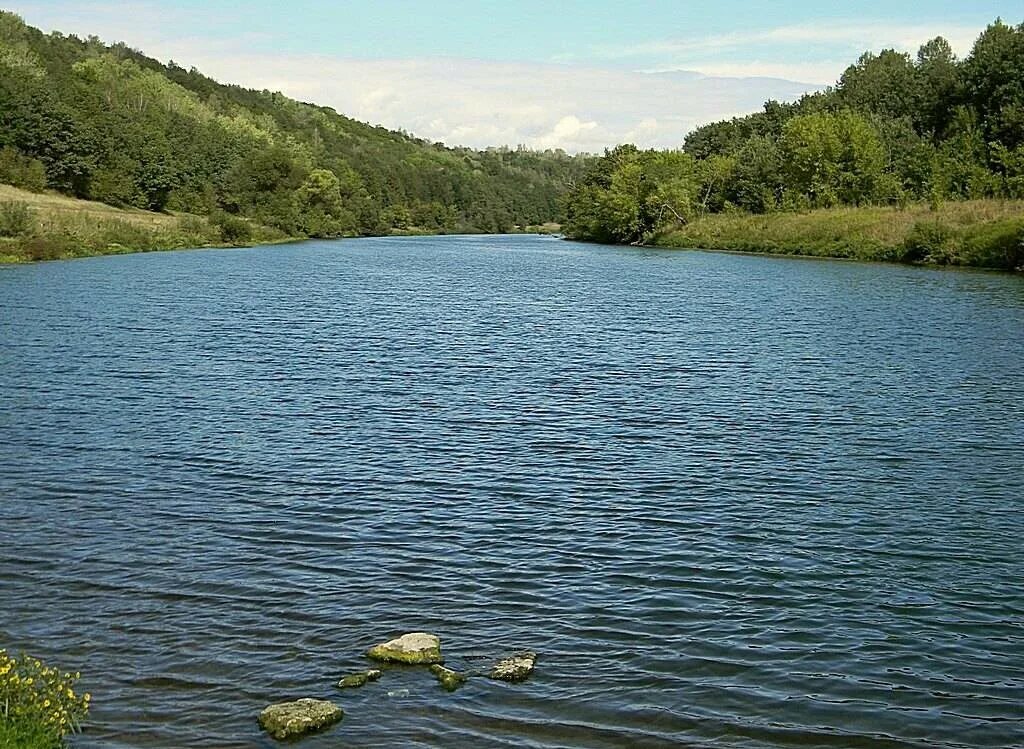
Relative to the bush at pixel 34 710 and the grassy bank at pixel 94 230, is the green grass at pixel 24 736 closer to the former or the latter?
the bush at pixel 34 710

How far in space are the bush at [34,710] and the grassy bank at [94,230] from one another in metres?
65.6

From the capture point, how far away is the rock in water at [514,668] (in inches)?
430

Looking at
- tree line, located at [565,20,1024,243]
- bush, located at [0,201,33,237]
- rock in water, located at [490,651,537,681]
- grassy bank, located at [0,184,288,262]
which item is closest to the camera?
rock in water, located at [490,651,537,681]

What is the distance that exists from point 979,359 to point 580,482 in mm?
17427

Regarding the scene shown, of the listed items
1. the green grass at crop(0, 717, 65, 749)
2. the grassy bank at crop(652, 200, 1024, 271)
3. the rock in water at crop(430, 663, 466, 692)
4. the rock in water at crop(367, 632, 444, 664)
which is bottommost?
the rock in water at crop(430, 663, 466, 692)

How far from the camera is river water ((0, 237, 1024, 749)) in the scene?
10.5 meters

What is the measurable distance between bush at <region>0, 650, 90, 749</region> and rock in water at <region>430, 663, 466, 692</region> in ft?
10.8

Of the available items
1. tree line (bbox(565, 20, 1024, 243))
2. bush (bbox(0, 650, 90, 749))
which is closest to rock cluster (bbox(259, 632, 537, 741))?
bush (bbox(0, 650, 90, 749))

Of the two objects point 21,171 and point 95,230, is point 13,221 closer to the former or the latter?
point 95,230

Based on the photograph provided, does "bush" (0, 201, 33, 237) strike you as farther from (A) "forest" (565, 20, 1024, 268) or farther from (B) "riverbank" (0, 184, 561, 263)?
(A) "forest" (565, 20, 1024, 268)

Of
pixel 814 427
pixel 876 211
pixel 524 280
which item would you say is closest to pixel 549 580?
pixel 814 427

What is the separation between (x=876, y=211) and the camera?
89.0m

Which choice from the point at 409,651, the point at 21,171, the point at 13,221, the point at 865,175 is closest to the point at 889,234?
the point at 865,175

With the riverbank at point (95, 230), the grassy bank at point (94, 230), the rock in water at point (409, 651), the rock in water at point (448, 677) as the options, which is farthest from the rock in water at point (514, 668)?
the grassy bank at point (94, 230)
